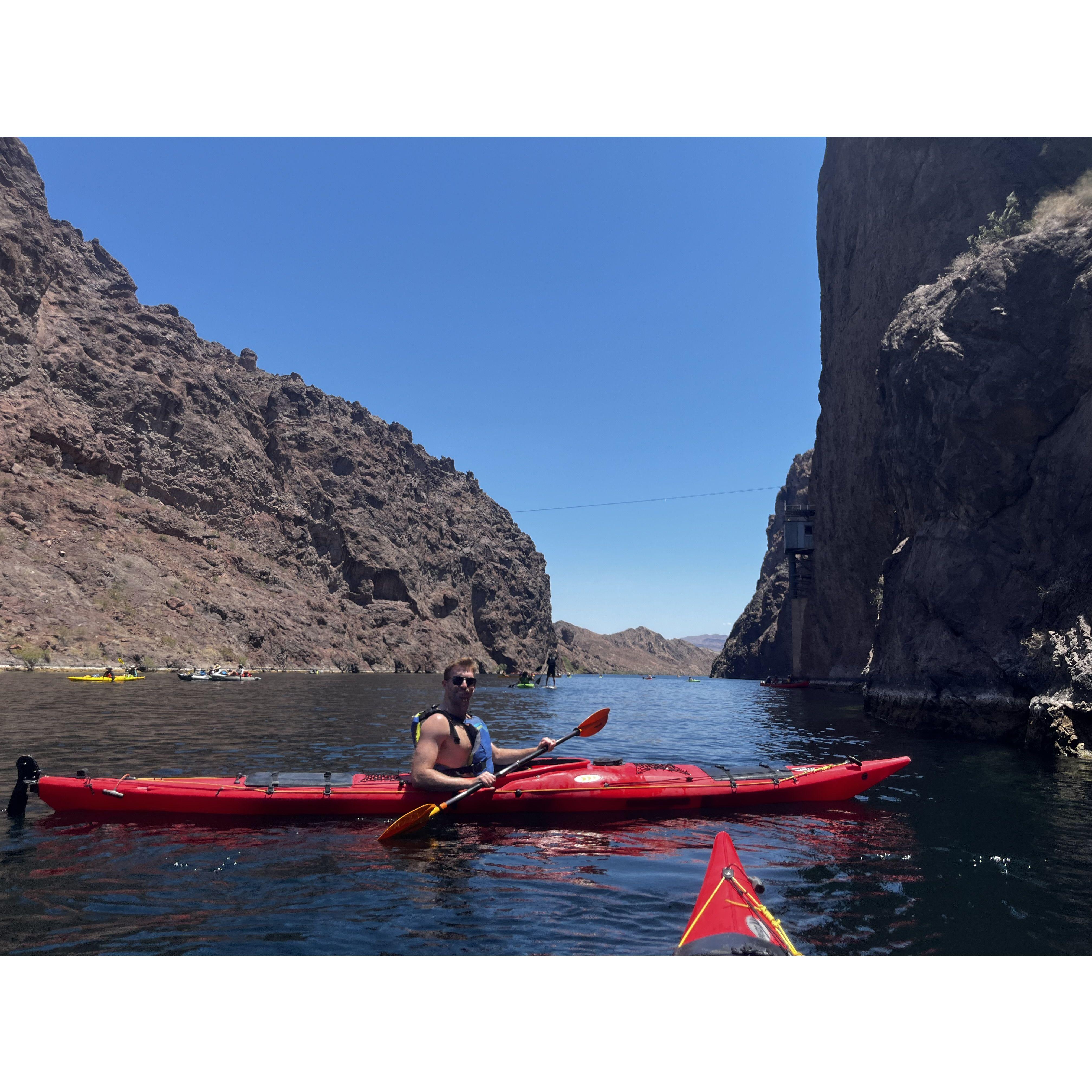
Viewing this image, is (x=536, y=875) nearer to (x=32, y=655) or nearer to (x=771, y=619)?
(x=32, y=655)

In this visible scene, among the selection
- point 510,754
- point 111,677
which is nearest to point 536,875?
point 510,754

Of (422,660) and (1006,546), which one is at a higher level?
(1006,546)

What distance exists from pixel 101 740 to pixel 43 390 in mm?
58348

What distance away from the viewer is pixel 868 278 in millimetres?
38312

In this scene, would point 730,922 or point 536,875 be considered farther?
point 536,875

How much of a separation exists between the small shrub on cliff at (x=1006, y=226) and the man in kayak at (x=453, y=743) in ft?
77.3

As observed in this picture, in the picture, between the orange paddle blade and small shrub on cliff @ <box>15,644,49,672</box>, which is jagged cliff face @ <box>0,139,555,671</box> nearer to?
small shrub on cliff @ <box>15,644,49,672</box>

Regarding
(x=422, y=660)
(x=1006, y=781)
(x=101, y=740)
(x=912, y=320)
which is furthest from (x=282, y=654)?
(x=1006, y=781)

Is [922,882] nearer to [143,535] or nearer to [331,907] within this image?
[331,907]

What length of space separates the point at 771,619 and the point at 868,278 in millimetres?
71496

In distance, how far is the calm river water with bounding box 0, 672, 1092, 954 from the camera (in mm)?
4840

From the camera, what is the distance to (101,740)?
14.0m

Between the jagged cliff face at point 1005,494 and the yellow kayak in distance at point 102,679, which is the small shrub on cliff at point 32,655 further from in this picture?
the jagged cliff face at point 1005,494

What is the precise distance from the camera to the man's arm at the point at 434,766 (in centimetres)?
771
